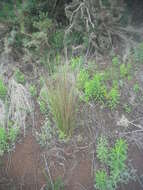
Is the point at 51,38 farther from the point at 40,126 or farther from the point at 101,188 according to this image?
the point at 101,188

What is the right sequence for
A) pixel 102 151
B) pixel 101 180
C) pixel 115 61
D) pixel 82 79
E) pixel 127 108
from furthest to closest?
pixel 115 61
pixel 82 79
pixel 127 108
pixel 102 151
pixel 101 180

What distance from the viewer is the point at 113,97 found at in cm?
281

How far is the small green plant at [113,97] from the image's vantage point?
2.80 meters

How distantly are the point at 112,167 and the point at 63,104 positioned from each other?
73 centimetres

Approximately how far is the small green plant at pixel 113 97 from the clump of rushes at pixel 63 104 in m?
0.35

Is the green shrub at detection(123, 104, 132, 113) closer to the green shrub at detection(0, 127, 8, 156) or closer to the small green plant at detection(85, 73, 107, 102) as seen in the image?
the small green plant at detection(85, 73, 107, 102)

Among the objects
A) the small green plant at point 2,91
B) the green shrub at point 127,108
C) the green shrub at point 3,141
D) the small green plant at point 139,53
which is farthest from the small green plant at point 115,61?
Result: the green shrub at point 3,141

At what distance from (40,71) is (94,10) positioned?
0.97 meters

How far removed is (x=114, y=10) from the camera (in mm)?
3416

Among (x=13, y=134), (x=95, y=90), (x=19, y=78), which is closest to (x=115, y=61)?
(x=95, y=90)

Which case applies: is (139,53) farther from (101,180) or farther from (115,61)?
(101,180)

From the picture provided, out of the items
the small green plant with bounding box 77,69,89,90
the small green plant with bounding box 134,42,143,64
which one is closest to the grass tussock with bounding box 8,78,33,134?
the small green plant with bounding box 77,69,89,90

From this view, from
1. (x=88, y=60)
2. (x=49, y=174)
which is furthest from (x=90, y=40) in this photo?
(x=49, y=174)

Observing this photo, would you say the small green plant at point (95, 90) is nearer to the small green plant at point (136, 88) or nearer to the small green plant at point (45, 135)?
the small green plant at point (136, 88)
